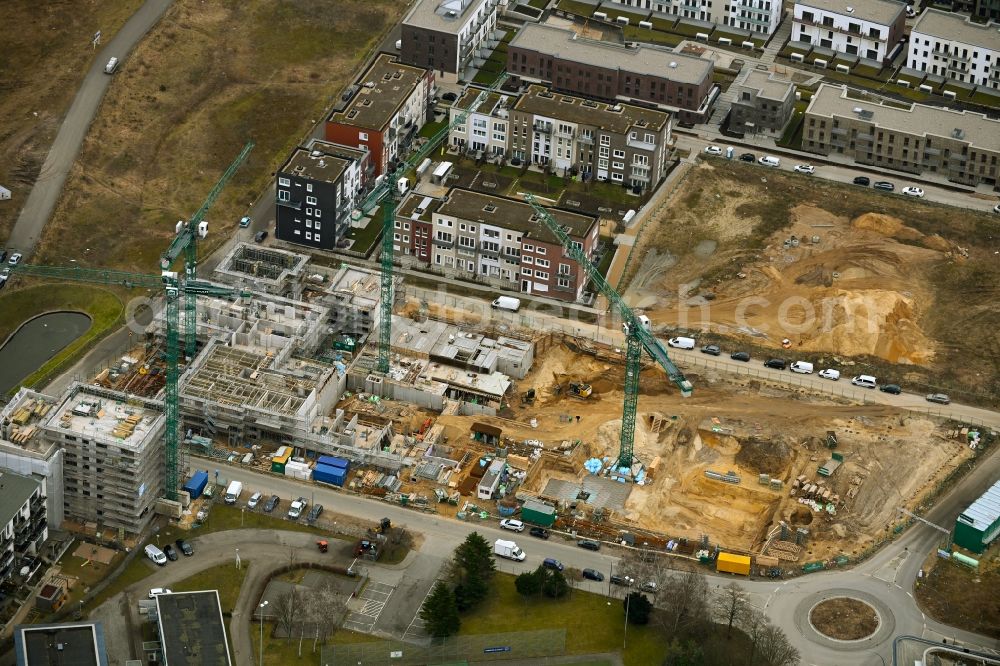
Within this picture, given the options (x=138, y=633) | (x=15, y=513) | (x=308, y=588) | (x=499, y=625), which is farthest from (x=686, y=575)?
(x=15, y=513)

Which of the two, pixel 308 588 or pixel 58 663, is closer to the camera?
pixel 58 663

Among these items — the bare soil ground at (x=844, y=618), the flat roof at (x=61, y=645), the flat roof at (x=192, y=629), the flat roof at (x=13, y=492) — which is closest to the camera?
the flat roof at (x=61, y=645)

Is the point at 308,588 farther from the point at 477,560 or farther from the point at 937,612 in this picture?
the point at 937,612

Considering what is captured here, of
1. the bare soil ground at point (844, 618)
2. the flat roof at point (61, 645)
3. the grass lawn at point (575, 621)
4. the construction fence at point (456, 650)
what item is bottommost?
Result: the construction fence at point (456, 650)

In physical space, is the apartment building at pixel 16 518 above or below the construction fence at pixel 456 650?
above

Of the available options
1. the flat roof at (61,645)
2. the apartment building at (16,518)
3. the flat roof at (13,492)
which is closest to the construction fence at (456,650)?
the flat roof at (61,645)

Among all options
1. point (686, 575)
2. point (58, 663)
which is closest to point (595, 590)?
point (686, 575)

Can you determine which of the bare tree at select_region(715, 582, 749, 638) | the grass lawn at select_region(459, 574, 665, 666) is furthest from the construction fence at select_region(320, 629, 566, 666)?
the bare tree at select_region(715, 582, 749, 638)

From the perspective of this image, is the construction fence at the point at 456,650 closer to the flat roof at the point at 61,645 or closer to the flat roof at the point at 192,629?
the flat roof at the point at 192,629
